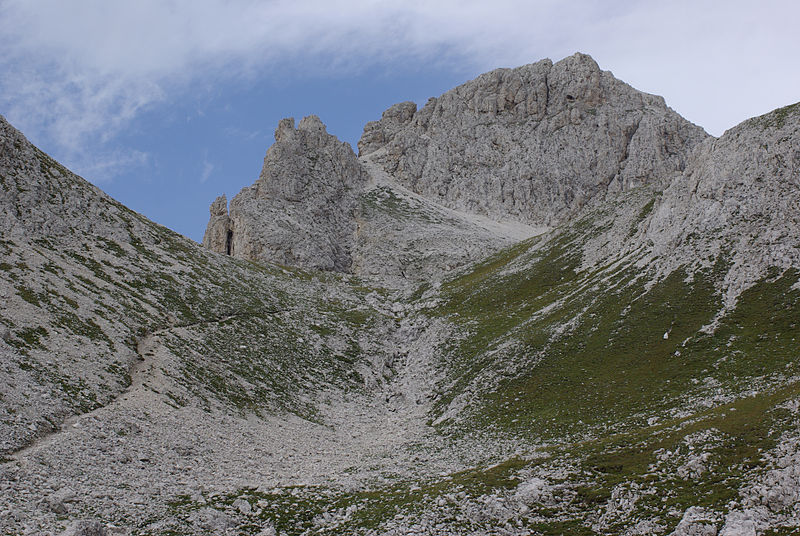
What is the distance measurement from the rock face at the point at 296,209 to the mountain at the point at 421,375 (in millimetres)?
36505

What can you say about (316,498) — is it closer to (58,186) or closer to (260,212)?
(58,186)

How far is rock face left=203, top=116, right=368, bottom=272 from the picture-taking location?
144375 mm

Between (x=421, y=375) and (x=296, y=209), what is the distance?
98.9m

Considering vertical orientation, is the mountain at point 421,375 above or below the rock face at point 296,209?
below

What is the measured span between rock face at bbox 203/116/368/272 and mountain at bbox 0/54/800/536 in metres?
36.5

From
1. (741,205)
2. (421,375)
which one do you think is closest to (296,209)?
(421,375)

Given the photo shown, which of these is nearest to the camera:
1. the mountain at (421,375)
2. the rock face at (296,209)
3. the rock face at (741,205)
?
the mountain at (421,375)

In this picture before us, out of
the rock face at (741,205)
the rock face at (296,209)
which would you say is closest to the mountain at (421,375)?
the rock face at (741,205)

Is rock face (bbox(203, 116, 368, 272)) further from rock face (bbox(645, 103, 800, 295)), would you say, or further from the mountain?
rock face (bbox(645, 103, 800, 295))

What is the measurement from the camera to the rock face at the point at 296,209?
144375mm

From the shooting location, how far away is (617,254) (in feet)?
249

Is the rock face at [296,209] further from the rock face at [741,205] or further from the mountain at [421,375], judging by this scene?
the rock face at [741,205]

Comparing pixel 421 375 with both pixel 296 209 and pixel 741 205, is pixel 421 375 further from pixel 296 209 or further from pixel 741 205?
pixel 296 209

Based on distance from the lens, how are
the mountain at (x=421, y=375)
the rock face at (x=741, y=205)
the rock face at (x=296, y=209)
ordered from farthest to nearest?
1. the rock face at (x=296, y=209)
2. the rock face at (x=741, y=205)
3. the mountain at (x=421, y=375)
